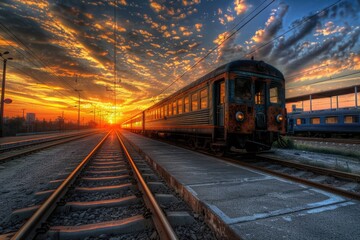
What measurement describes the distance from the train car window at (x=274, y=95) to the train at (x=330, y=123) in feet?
33.4

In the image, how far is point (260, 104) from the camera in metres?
7.43

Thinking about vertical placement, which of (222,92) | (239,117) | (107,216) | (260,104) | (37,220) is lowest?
(107,216)

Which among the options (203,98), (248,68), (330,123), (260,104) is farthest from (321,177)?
(330,123)

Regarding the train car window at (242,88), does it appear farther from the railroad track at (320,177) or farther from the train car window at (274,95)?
the railroad track at (320,177)

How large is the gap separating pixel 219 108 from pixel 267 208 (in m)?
4.78

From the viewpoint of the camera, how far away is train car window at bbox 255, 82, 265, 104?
756cm

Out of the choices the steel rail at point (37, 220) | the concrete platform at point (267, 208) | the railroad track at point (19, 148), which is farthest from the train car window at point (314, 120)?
→ the railroad track at point (19, 148)

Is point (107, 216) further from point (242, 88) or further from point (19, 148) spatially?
point (19, 148)

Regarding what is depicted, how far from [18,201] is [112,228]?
7.96 ft

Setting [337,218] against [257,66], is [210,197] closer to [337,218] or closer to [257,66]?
[337,218]

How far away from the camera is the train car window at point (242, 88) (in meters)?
6.93

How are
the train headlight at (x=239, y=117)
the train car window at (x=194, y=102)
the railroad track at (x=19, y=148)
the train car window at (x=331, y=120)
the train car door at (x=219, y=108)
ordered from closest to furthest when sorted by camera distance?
the train headlight at (x=239, y=117) → the train car door at (x=219, y=108) → the railroad track at (x=19, y=148) → the train car window at (x=194, y=102) → the train car window at (x=331, y=120)

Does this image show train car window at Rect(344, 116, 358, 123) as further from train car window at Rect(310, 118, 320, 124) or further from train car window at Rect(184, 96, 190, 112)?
train car window at Rect(184, 96, 190, 112)

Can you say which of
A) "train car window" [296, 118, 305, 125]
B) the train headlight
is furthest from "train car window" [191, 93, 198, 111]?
"train car window" [296, 118, 305, 125]
